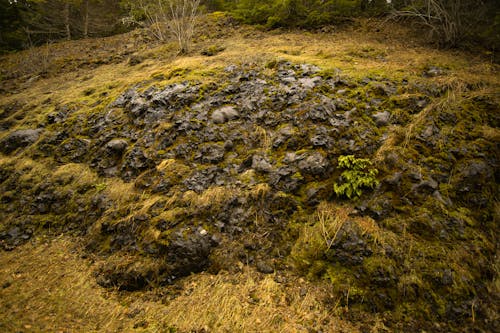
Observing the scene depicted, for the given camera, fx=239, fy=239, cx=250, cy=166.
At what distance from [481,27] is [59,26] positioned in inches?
931

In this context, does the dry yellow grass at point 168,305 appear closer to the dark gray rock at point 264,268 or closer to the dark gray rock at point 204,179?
the dark gray rock at point 264,268

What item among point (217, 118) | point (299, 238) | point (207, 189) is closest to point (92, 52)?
point (217, 118)

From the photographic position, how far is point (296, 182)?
15.3ft

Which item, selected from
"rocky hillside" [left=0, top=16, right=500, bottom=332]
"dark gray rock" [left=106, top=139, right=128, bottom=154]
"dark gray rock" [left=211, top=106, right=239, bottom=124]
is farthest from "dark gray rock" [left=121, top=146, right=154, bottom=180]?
"dark gray rock" [left=211, top=106, right=239, bottom=124]

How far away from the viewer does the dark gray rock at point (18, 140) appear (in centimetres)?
688

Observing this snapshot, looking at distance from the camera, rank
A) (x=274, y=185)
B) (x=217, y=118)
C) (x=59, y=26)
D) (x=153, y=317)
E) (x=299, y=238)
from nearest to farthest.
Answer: (x=153, y=317), (x=299, y=238), (x=274, y=185), (x=217, y=118), (x=59, y=26)

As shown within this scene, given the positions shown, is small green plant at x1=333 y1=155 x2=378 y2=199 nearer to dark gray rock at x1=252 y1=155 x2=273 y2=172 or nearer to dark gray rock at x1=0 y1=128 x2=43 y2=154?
dark gray rock at x1=252 y1=155 x2=273 y2=172

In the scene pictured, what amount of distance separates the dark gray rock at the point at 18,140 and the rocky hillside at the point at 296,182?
2.5 inches

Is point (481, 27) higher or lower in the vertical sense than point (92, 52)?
lower

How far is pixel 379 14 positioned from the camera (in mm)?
10141

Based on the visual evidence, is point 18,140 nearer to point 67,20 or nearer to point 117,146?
point 117,146

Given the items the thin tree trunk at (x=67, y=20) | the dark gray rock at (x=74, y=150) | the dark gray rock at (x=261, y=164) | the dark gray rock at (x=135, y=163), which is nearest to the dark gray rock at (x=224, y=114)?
the dark gray rock at (x=261, y=164)

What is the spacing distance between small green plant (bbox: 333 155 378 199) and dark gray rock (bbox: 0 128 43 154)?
8.31 meters

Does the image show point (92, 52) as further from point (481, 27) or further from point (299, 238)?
point (481, 27)
